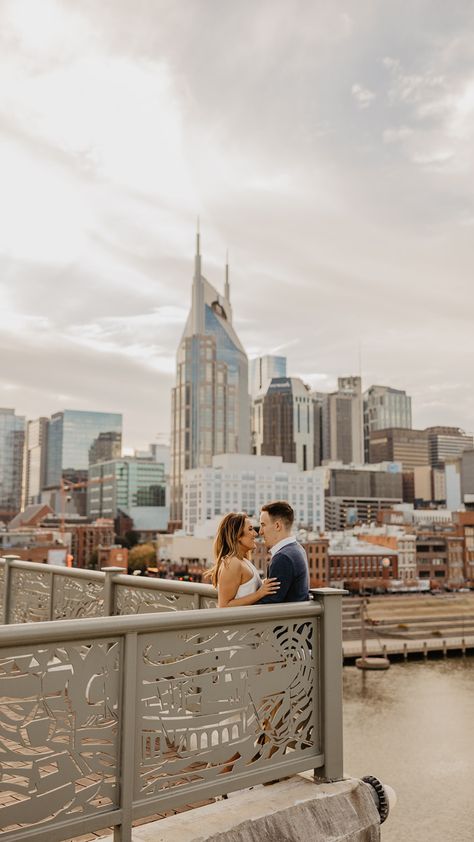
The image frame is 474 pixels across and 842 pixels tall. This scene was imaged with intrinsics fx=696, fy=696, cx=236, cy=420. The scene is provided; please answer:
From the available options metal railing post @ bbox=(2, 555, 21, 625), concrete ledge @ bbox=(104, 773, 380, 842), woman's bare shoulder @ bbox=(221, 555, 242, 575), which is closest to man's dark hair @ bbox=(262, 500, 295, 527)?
woman's bare shoulder @ bbox=(221, 555, 242, 575)

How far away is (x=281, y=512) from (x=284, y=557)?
16.8 inches

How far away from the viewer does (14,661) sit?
2.57 metres

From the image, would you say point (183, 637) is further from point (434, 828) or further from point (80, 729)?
point (434, 828)

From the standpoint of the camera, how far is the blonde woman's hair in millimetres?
4258

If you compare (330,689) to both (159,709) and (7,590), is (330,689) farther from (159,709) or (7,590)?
(7,590)

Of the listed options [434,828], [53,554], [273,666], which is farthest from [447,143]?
[273,666]

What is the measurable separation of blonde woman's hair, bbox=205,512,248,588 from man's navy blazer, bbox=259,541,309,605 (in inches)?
17.2

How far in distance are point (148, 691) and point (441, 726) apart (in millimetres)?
42202

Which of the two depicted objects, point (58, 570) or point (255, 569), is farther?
point (58, 570)

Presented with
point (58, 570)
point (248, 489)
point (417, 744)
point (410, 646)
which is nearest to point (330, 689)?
point (58, 570)

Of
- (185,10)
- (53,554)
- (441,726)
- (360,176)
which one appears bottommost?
(441,726)

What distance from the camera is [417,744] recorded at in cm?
3638

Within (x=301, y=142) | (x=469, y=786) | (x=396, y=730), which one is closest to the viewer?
(x=469, y=786)

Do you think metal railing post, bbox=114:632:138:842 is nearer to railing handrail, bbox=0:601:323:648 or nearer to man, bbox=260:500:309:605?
railing handrail, bbox=0:601:323:648
